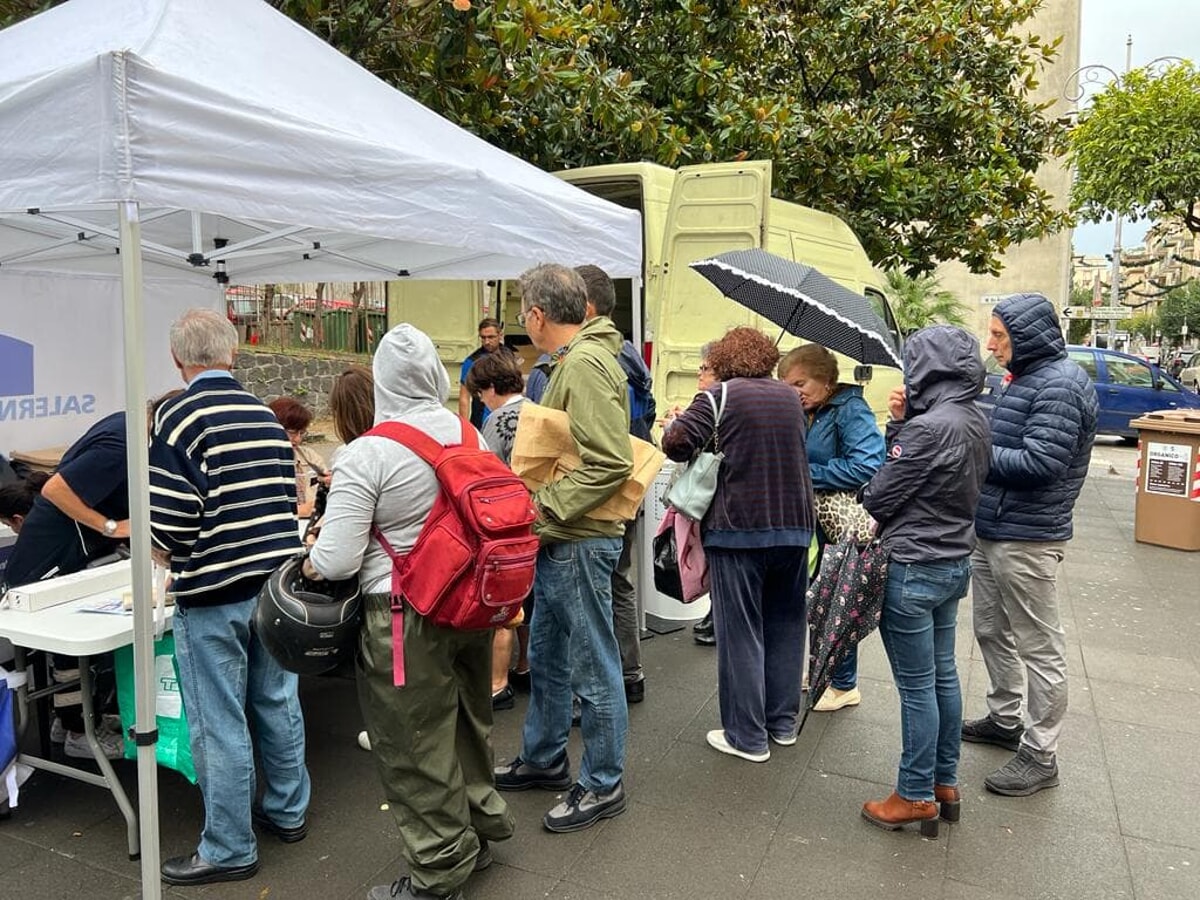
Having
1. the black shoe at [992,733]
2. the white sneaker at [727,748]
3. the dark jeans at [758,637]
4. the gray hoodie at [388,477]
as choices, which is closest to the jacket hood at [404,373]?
the gray hoodie at [388,477]

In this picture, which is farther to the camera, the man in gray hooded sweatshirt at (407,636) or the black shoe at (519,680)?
the black shoe at (519,680)

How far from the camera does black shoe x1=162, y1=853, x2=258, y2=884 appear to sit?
110 inches

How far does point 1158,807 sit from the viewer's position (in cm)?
346

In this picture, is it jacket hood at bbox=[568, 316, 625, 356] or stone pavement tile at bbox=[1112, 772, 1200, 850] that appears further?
stone pavement tile at bbox=[1112, 772, 1200, 850]

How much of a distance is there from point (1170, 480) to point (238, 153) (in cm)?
833

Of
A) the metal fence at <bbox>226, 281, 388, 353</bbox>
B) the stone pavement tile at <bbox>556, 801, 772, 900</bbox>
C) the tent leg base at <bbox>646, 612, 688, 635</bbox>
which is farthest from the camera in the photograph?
the metal fence at <bbox>226, 281, 388, 353</bbox>

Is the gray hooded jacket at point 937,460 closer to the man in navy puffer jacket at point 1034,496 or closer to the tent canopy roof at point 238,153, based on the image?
the man in navy puffer jacket at point 1034,496

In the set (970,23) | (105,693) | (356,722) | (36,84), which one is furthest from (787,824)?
(970,23)

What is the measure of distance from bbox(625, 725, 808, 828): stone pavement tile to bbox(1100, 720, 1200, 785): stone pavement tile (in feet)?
4.49

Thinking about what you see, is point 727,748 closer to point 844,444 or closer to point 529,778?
point 529,778

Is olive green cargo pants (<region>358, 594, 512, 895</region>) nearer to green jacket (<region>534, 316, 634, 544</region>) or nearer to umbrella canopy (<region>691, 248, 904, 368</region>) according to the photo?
green jacket (<region>534, 316, 634, 544</region>)

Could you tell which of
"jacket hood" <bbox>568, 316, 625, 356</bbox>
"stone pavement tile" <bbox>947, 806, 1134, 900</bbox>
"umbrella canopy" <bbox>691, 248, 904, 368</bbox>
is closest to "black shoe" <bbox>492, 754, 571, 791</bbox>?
"stone pavement tile" <bbox>947, 806, 1134, 900</bbox>

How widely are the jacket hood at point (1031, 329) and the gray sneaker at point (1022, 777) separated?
1.53 m

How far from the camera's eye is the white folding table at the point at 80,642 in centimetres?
277
